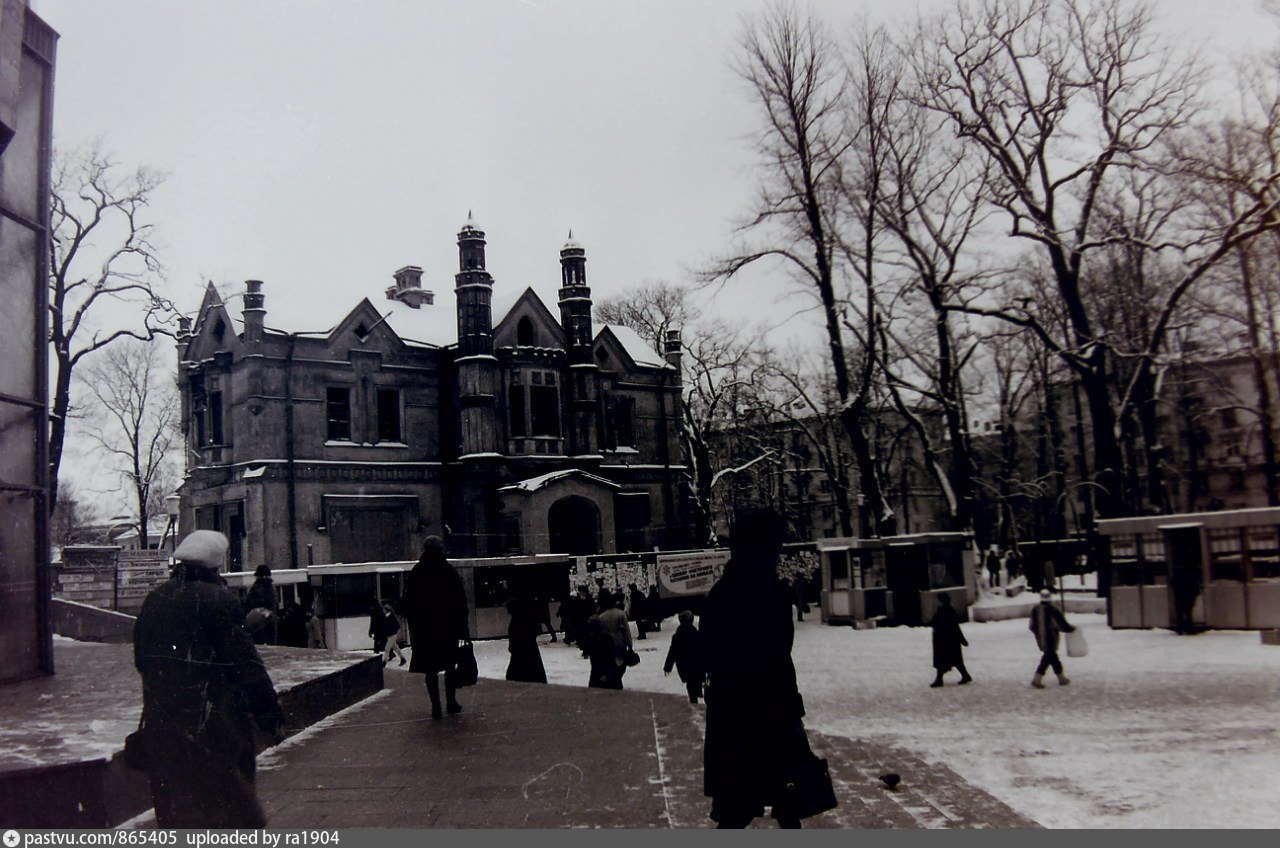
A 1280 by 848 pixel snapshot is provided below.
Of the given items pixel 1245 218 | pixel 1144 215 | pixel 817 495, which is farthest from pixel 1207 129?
pixel 817 495

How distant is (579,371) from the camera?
11711mm

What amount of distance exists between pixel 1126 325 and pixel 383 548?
376 inches

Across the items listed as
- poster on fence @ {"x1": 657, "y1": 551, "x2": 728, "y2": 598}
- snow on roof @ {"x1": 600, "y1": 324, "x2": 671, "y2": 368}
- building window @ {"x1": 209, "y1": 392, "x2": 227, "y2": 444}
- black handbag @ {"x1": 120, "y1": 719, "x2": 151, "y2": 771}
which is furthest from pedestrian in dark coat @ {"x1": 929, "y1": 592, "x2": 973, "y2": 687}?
black handbag @ {"x1": 120, "y1": 719, "x2": 151, "y2": 771}

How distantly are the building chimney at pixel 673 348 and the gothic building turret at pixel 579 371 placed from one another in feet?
3.66

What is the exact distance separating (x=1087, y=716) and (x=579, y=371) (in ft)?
20.8

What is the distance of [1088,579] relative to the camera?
18750 millimetres

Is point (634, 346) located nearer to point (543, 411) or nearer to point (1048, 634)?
point (543, 411)

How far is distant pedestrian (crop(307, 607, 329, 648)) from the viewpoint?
1004 cm

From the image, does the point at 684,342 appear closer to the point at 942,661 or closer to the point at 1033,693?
the point at 942,661

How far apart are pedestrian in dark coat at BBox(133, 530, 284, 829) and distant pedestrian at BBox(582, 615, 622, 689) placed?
6.39m

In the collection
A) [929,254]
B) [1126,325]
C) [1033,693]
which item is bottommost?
[1033,693]

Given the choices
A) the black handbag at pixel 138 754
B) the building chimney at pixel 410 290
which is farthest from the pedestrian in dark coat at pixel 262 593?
the black handbag at pixel 138 754

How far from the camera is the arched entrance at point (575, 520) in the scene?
10.6 meters

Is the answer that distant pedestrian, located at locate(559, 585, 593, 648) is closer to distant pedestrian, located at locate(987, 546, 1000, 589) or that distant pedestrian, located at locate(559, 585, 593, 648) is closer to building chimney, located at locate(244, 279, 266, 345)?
building chimney, located at locate(244, 279, 266, 345)
